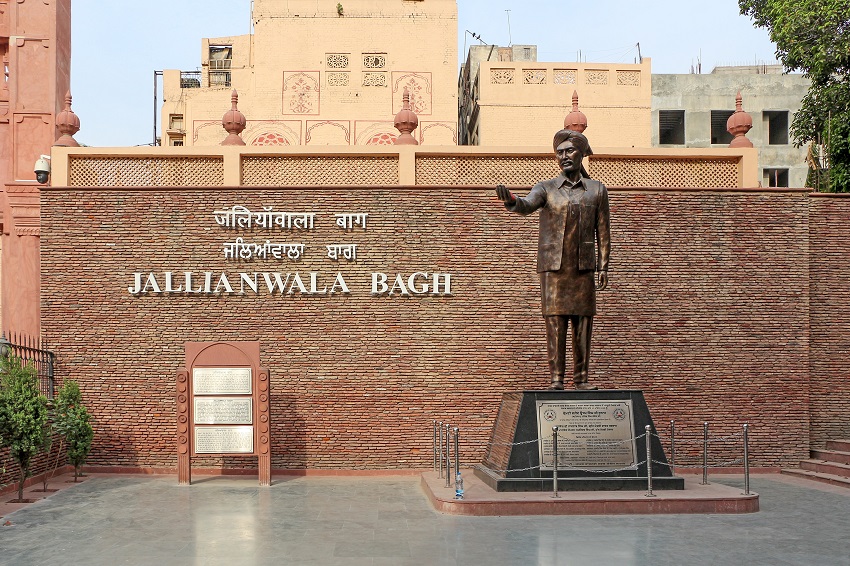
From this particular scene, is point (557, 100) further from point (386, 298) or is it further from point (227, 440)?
point (227, 440)

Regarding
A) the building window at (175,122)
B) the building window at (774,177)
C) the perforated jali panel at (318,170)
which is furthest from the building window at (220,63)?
the building window at (774,177)

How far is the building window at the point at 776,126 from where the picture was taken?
29328 millimetres

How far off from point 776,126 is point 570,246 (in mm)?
22655

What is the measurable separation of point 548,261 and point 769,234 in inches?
199

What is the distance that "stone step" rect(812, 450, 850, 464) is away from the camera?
1273cm

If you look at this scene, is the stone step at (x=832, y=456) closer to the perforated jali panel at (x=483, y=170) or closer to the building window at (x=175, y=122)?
the perforated jali panel at (x=483, y=170)

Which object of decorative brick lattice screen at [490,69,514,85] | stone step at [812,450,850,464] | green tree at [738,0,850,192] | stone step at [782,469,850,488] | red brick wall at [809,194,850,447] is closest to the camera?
stone step at [782,469,850,488]

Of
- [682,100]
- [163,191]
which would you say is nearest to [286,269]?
[163,191]

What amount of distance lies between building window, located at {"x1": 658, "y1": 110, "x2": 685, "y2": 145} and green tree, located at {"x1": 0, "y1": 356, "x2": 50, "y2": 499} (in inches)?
942

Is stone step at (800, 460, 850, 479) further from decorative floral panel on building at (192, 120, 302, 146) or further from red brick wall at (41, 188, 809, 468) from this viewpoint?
decorative floral panel on building at (192, 120, 302, 146)

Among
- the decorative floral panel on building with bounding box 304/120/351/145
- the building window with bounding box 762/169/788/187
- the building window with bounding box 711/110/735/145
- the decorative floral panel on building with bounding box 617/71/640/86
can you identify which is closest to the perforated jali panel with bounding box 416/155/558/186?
the decorative floral panel on building with bounding box 304/120/351/145

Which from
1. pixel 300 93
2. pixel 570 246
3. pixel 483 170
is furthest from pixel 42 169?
pixel 570 246

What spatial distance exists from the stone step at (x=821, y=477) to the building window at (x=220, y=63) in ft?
63.2

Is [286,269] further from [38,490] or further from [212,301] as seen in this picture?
[38,490]
